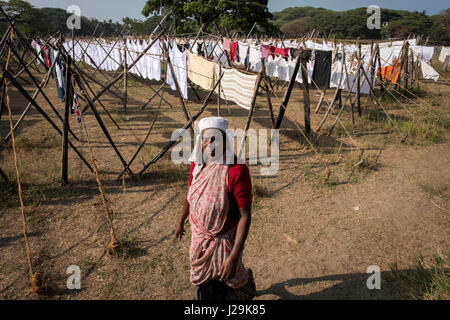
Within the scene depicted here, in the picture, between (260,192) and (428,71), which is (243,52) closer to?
(428,71)

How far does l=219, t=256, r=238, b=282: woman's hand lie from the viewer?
1.66 metres

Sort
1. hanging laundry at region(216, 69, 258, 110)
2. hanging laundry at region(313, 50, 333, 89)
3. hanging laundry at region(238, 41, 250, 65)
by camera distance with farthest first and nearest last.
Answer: hanging laundry at region(238, 41, 250, 65) → hanging laundry at region(313, 50, 333, 89) → hanging laundry at region(216, 69, 258, 110)

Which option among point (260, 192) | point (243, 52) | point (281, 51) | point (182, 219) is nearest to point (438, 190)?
point (260, 192)

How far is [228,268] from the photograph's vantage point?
1669 millimetres

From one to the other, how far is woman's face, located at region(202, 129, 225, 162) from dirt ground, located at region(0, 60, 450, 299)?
1446 mm

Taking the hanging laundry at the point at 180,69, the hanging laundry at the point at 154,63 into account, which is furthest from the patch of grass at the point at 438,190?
the hanging laundry at the point at 154,63

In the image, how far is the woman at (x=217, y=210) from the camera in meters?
1.64

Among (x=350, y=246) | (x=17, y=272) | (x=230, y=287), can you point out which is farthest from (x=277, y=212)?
(x=17, y=272)

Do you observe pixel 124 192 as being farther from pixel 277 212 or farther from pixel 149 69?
pixel 149 69

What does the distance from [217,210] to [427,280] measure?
84.3 inches

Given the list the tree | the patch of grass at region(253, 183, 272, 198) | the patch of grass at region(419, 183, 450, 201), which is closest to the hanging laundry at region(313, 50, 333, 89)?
the patch of grass at region(419, 183, 450, 201)

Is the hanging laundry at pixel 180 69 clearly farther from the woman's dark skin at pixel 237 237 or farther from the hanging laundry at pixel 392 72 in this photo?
the hanging laundry at pixel 392 72

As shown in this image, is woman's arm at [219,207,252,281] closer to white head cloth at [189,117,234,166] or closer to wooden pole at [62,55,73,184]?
white head cloth at [189,117,234,166]

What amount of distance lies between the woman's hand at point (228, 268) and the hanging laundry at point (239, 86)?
11.8 ft
